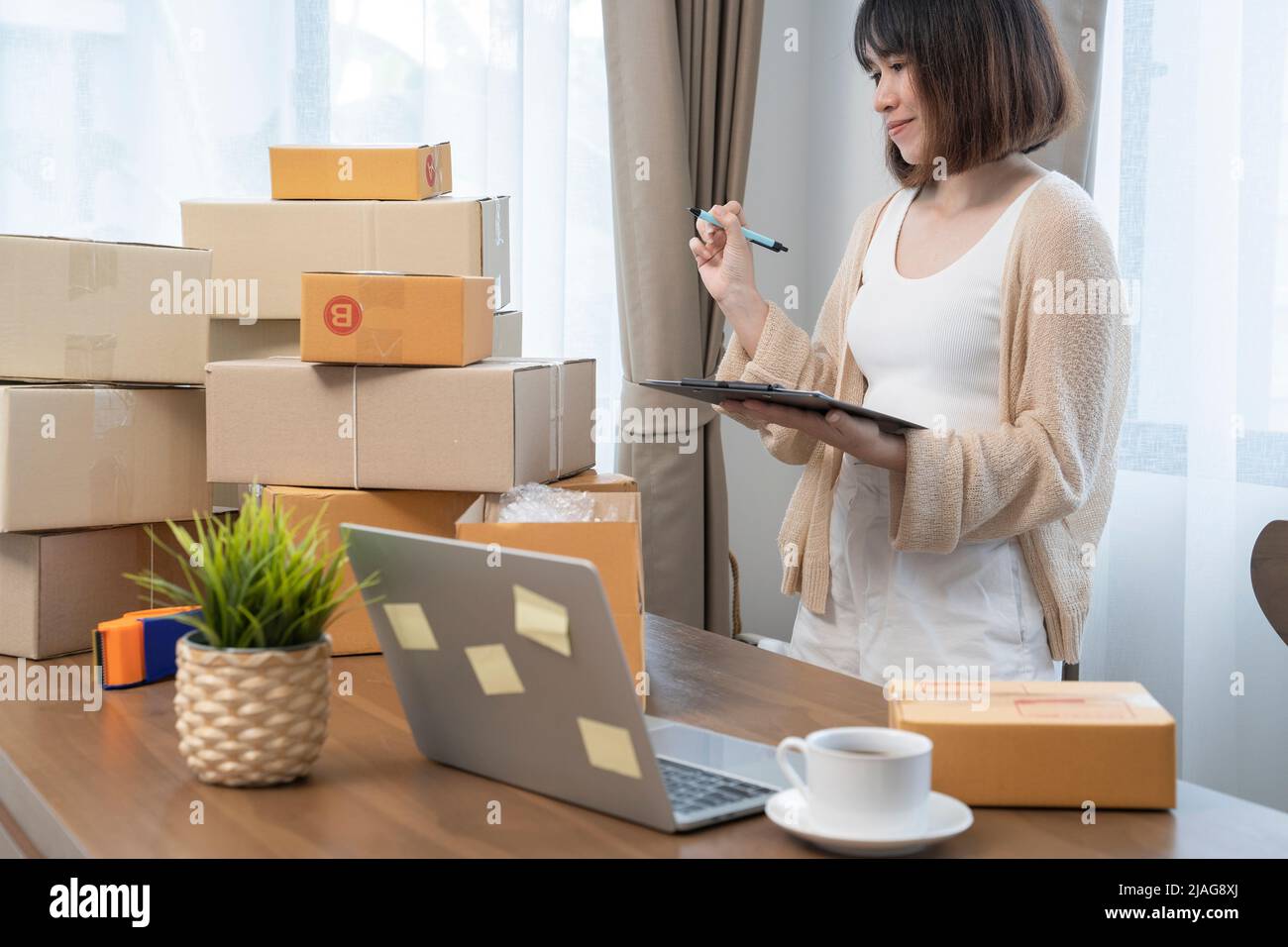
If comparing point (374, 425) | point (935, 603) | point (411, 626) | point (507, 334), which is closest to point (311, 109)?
point (507, 334)

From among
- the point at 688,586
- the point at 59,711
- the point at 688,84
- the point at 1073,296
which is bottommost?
the point at 688,586

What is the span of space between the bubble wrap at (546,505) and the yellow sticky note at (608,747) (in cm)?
41

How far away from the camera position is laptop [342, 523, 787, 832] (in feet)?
2.68

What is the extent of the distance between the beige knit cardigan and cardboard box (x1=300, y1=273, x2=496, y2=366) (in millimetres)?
515

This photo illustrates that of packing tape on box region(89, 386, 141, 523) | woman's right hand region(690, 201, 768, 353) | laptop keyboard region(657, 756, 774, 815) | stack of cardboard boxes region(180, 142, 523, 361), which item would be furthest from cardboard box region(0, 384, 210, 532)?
laptop keyboard region(657, 756, 774, 815)

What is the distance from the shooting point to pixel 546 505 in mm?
1309

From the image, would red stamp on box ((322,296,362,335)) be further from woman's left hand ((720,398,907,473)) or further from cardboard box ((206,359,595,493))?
woman's left hand ((720,398,907,473))

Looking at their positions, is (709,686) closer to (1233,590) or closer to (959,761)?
(959,761)

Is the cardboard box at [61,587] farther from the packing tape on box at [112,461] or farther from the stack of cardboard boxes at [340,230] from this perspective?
the stack of cardboard boxes at [340,230]

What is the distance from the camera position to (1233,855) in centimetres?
80

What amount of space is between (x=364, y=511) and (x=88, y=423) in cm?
33

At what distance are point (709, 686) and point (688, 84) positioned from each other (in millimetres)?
1939

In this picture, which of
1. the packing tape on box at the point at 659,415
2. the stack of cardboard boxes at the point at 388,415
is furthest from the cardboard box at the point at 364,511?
the packing tape on box at the point at 659,415
